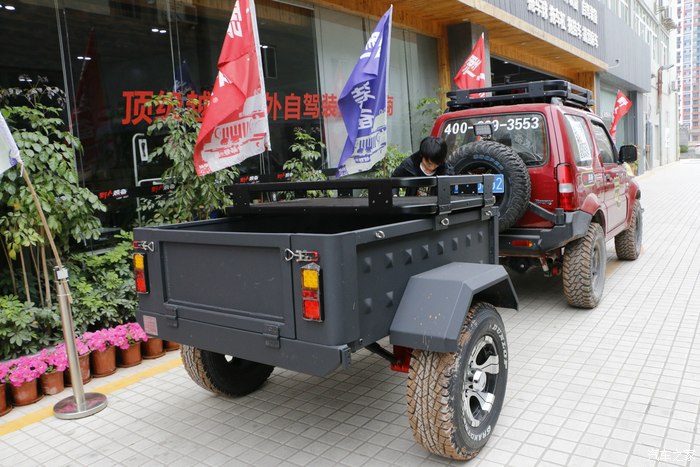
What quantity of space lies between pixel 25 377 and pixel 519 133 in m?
4.85

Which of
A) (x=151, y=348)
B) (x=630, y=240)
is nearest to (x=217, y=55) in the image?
(x=151, y=348)

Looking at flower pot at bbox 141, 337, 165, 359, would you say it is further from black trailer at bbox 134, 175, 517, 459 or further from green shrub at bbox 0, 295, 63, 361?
black trailer at bbox 134, 175, 517, 459

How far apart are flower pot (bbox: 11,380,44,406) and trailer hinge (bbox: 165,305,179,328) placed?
5.66 ft

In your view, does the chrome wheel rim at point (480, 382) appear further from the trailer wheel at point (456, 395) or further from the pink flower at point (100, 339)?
the pink flower at point (100, 339)

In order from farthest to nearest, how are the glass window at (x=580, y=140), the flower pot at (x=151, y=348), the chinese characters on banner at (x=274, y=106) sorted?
the chinese characters on banner at (x=274, y=106)
the glass window at (x=580, y=140)
the flower pot at (x=151, y=348)

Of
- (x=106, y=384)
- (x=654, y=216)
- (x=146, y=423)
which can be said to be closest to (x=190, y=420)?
(x=146, y=423)

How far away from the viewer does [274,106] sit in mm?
8164

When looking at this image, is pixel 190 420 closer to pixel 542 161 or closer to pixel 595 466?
pixel 595 466

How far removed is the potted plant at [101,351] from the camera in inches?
184

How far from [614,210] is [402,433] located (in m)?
4.66

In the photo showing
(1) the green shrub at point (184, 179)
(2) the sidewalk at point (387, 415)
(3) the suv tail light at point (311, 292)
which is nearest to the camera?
(3) the suv tail light at point (311, 292)

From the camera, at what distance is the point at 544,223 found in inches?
218

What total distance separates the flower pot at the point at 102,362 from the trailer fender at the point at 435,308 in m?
2.89

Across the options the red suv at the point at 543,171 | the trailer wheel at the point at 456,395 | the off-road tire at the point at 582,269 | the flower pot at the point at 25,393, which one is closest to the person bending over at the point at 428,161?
the red suv at the point at 543,171
